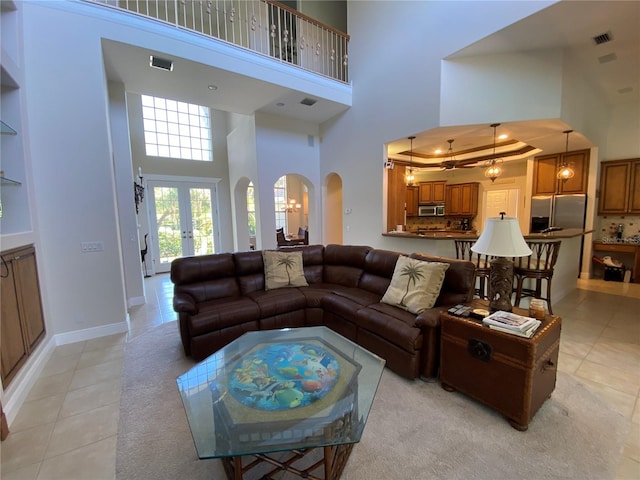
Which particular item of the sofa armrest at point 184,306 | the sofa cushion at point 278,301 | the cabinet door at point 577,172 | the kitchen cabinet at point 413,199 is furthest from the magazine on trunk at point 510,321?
the kitchen cabinet at point 413,199

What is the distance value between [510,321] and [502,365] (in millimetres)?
292

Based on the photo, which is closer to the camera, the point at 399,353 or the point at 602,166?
the point at 399,353

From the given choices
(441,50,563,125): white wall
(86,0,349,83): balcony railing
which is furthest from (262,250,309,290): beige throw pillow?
(86,0,349,83): balcony railing

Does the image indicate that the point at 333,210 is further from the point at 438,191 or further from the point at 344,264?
the point at 438,191

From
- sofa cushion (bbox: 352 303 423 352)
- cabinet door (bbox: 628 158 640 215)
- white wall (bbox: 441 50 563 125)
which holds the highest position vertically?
white wall (bbox: 441 50 563 125)

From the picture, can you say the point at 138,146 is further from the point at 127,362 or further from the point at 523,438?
the point at 523,438

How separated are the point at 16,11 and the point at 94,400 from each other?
147 inches

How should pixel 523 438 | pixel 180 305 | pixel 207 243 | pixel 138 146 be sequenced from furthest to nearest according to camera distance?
pixel 207 243
pixel 138 146
pixel 180 305
pixel 523 438

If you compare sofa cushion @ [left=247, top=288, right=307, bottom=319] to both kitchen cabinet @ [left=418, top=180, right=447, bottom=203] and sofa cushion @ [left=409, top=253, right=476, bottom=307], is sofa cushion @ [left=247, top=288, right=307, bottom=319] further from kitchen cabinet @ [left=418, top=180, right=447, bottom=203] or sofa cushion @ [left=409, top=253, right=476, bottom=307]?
kitchen cabinet @ [left=418, top=180, right=447, bottom=203]

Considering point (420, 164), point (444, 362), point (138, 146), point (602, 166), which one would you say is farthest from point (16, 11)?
point (602, 166)

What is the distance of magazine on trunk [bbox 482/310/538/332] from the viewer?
176 centimetres

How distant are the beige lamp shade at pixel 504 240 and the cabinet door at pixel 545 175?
5110mm

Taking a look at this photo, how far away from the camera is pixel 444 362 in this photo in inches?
84.5

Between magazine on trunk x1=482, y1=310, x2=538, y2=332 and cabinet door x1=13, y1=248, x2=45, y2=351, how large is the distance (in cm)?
381
